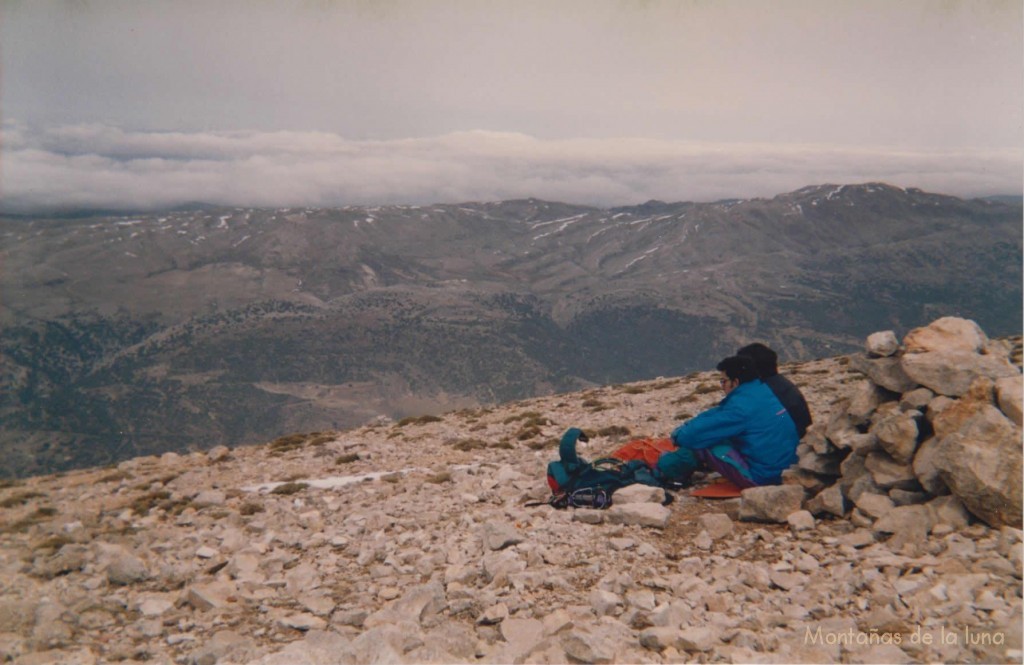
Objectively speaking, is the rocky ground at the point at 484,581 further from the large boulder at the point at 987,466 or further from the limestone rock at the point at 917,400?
the limestone rock at the point at 917,400

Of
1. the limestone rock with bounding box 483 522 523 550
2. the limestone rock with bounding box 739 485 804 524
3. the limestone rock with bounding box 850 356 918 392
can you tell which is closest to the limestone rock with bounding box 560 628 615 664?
the limestone rock with bounding box 483 522 523 550

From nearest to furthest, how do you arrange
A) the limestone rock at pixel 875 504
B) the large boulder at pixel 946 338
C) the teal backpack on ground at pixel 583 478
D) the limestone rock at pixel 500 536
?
1. the limestone rock at pixel 875 504
2. the limestone rock at pixel 500 536
3. the large boulder at pixel 946 338
4. the teal backpack on ground at pixel 583 478

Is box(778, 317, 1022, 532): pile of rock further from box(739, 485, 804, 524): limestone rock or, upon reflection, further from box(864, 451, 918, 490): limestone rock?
box(739, 485, 804, 524): limestone rock

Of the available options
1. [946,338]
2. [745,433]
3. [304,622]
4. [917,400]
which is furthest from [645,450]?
[304,622]

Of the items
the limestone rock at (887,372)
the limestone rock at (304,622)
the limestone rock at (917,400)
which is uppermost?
the limestone rock at (887,372)

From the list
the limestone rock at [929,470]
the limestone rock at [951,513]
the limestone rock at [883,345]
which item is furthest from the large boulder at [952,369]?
the limestone rock at [951,513]

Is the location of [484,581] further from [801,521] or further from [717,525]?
[801,521]

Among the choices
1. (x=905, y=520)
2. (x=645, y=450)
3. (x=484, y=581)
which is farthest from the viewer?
(x=645, y=450)
